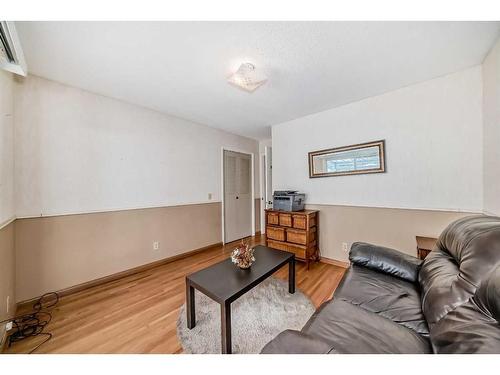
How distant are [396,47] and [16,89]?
3.30 metres

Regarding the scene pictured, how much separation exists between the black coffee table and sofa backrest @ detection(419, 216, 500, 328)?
0.98m

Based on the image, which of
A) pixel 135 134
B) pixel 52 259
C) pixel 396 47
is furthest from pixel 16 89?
pixel 396 47

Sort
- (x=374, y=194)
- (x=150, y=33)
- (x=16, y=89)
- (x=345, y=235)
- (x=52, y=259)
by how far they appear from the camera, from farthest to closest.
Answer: (x=345, y=235) → (x=374, y=194) → (x=52, y=259) → (x=16, y=89) → (x=150, y=33)

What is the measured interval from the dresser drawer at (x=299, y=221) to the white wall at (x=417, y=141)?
0.47 meters

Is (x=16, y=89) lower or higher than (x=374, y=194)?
higher

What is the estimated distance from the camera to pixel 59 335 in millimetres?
1413

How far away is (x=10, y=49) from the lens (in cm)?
128

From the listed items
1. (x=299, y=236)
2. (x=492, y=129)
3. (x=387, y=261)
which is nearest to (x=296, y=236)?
(x=299, y=236)

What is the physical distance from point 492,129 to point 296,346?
231 centimetres

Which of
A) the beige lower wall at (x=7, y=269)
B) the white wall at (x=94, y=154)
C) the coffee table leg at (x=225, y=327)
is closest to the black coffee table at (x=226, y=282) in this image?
the coffee table leg at (x=225, y=327)

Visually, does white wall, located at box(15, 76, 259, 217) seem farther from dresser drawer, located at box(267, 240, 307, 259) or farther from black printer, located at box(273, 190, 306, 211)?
dresser drawer, located at box(267, 240, 307, 259)

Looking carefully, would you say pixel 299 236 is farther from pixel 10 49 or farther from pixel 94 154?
pixel 10 49
